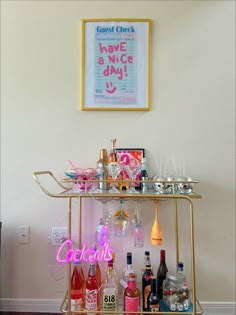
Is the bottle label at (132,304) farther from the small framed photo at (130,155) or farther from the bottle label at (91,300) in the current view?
the small framed photo at (130,155)

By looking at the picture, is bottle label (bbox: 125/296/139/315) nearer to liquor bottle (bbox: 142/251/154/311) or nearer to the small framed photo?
liquor bottle (bbox: 142/251/154/311)

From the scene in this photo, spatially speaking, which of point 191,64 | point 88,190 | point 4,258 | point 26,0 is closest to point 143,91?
point 191,64

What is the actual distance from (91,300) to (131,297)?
0.54ft

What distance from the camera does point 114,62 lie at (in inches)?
52.1

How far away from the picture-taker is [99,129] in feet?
4.33

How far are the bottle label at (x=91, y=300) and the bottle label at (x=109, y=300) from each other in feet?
0.12

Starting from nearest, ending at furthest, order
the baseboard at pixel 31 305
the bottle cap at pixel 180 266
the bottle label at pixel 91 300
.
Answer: the bottle label at pixel 91 300, the bottle cap at pixel 180 266, the baseboard at pixel 31 305

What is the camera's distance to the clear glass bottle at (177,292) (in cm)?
107

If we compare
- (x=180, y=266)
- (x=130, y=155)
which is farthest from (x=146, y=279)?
(x=130, y=155)

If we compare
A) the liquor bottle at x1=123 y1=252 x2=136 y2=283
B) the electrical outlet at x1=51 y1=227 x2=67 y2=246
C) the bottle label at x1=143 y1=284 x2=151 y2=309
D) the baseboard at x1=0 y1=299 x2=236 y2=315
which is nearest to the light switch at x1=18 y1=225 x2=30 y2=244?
the electrical outlet at x1=51 y1=227 x2=67 y2=246

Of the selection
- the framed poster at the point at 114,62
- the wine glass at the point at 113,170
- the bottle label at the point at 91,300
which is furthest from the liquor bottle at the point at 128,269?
the framed poster at the point at 114,62

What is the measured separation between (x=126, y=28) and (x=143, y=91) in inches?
13.2

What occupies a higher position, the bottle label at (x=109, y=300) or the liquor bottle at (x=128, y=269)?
the liquor bottle at (x=128, y=269)

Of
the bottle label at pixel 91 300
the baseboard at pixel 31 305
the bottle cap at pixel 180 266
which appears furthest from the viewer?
the baseboard at pixel 31 305
